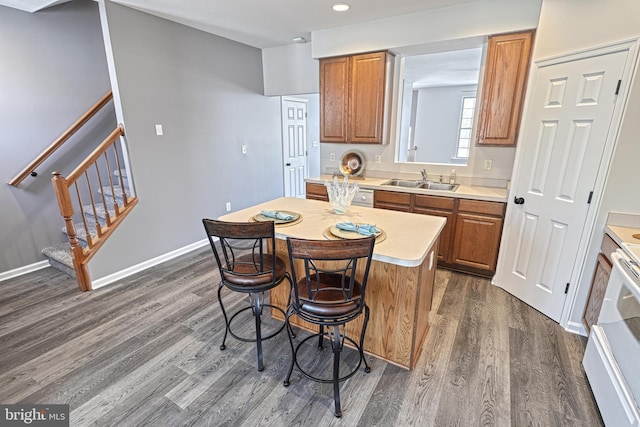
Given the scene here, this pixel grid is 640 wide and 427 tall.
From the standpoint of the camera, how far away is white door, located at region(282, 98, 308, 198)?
5.47 m

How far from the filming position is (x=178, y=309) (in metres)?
2.68

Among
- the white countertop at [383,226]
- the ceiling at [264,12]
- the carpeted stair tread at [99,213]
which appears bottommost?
the carpeted stair tread at [99,213]

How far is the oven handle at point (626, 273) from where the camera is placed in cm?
144

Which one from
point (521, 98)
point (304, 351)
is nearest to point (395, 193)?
point (521, 98)

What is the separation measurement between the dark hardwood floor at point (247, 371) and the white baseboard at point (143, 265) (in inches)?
10.5

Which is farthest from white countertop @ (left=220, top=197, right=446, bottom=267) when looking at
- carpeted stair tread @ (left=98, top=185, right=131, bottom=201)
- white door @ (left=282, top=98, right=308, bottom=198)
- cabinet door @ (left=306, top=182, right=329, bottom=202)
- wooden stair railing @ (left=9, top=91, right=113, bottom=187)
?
white door @ (left=282, top=98, right=308, bottom=198)

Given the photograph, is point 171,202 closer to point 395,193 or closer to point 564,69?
point 395,193

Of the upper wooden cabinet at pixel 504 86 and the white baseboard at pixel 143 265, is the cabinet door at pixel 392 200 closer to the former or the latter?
the upper wooden cabinet at pixel 504 86

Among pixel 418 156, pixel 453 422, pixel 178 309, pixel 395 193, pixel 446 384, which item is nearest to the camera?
pixel 453 422

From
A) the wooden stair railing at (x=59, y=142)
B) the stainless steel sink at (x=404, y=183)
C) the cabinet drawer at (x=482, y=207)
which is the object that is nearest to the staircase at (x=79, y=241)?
the wooden stair railing at (x=59, y=142)

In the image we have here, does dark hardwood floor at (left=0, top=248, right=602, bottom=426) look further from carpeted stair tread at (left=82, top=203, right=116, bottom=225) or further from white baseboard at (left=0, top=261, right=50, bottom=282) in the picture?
carpeted stair tread at (left=82, top=203, right=116, bottom=225)

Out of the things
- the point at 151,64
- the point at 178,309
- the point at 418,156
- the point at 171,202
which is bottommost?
the point at 178,309

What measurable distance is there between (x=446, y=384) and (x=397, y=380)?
0.30 meters

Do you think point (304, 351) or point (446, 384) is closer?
point (446, 384)
